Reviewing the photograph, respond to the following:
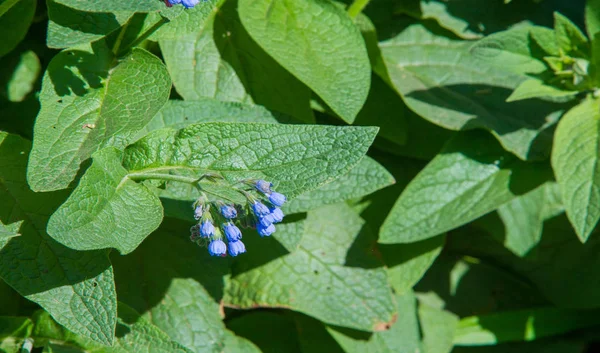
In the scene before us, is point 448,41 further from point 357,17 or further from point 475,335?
point 475,335

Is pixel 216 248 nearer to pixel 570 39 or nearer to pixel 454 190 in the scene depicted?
pixel 454 190

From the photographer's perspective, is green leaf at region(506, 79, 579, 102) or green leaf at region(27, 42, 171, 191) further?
green leaf at region(506, 79, 579, 102)

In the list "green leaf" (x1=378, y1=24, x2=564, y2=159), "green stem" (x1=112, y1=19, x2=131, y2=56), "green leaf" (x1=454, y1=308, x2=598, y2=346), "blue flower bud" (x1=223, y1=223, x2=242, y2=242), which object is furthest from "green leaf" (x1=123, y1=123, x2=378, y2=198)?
"green leaf" (x1=454, y1=308, x2=598, y2=346)

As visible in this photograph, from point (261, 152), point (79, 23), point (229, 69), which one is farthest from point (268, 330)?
point (79, 23)

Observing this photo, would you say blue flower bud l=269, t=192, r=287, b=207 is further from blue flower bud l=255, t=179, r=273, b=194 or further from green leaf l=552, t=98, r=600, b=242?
green leaf l=552, t=98, r=600, b=242

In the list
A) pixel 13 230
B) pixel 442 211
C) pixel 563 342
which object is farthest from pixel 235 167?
pixel 563 342

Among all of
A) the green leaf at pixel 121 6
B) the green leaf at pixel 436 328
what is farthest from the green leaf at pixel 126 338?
the green leaf at pixel 436 328
